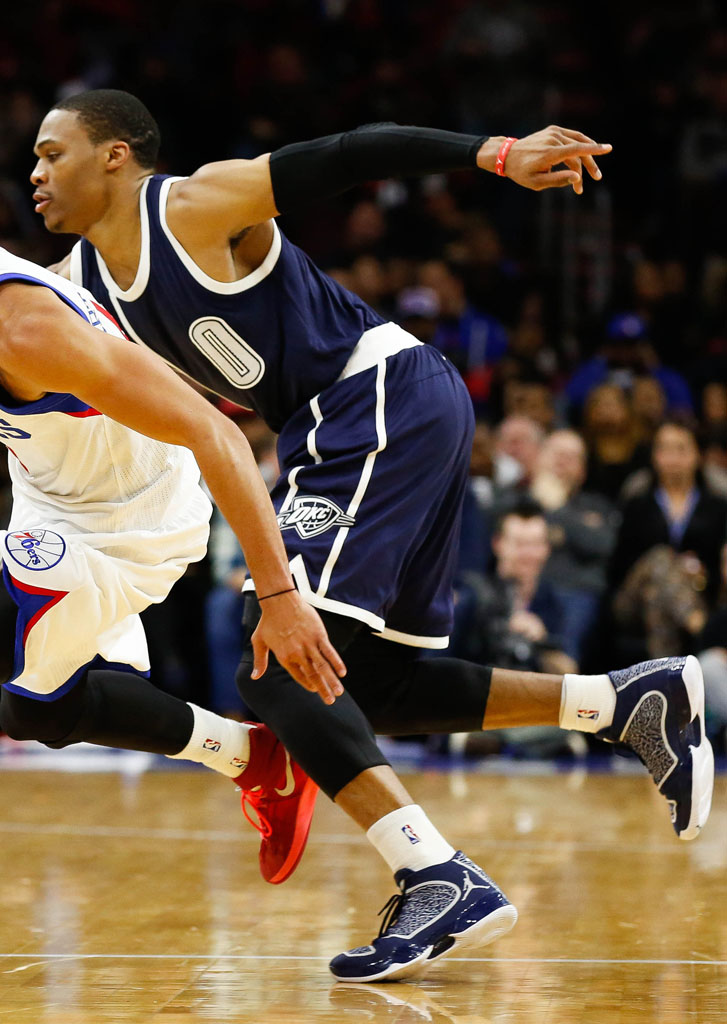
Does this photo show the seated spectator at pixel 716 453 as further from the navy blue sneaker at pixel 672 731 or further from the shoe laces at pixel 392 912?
the shoe laces at pixel 392 912

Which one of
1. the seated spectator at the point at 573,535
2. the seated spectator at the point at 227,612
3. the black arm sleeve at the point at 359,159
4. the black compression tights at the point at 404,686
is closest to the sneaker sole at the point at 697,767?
the black compression tights at the point at 404,686

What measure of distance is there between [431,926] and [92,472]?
1.18 m

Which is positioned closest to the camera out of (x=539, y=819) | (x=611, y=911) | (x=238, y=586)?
(x=611, y=911)

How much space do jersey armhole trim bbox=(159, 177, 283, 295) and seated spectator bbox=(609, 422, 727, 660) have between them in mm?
4020

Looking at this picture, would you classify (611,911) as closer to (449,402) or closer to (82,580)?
(449,402)

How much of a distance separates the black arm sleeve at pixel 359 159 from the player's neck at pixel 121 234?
14.1 inches

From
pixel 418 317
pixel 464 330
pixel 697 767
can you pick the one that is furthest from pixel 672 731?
pixel 464 330

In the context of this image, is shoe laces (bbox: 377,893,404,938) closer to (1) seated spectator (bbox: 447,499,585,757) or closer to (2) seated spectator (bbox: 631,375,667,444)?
(1) seated spectator (bbox: 447,499,585,757)

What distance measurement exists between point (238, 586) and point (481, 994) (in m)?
4.61

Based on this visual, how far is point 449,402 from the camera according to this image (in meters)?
3.35

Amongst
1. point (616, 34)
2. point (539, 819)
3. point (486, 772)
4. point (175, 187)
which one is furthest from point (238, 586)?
point (616, 34)

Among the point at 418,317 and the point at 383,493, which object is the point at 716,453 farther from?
the point at 383,493

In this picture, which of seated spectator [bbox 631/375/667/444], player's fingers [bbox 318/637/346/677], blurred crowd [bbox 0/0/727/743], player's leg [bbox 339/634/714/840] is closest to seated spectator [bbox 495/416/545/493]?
blurred crowd [bbox 0/0/727/743]

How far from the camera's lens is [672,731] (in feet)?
10.9
